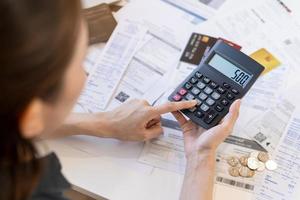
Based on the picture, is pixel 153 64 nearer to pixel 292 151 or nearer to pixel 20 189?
pixel 292 151

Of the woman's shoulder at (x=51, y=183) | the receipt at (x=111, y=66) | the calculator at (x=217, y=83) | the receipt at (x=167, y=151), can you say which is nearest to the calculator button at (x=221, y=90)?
the calculator at (x=217, y=83)

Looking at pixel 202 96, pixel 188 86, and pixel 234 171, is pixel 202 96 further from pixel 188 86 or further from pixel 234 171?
→ pixel 234 171

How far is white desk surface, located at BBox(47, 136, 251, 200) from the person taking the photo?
803mm

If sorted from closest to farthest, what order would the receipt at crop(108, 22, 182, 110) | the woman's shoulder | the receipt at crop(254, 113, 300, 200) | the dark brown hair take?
the dark brown hair → the woman's shoulder → the receipt at crop(254, 113, 300, 200) → the receipt at crop(108, 22, 182, 110)

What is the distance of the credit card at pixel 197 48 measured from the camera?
0.95 meters

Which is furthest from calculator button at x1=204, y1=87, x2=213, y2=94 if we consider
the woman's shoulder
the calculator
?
the woman's shoulder

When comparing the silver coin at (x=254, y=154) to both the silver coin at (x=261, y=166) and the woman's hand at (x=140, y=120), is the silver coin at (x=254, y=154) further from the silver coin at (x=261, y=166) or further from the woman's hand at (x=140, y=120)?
the woman's hand at (x=140, y=120)

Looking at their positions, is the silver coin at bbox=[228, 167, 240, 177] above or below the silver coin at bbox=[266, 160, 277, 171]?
below

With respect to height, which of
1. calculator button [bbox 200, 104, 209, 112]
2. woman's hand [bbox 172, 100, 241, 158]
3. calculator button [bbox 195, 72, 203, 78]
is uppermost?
calculator button [bbox 195, 72, 203, 78]

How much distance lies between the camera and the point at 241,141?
33.4 inches

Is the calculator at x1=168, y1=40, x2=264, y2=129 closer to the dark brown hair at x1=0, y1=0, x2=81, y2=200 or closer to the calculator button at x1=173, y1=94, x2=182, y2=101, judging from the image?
the calculator button at x1=173, y1=94, x2=182, y2=101

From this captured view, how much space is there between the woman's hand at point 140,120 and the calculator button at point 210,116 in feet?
0.10

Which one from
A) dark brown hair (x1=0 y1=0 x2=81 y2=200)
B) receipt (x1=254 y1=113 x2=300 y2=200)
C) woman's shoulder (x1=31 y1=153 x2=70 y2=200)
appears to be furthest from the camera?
receipt (x1=254 y1=113 x2=300 y2=200)

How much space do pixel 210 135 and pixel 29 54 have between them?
0.42m
